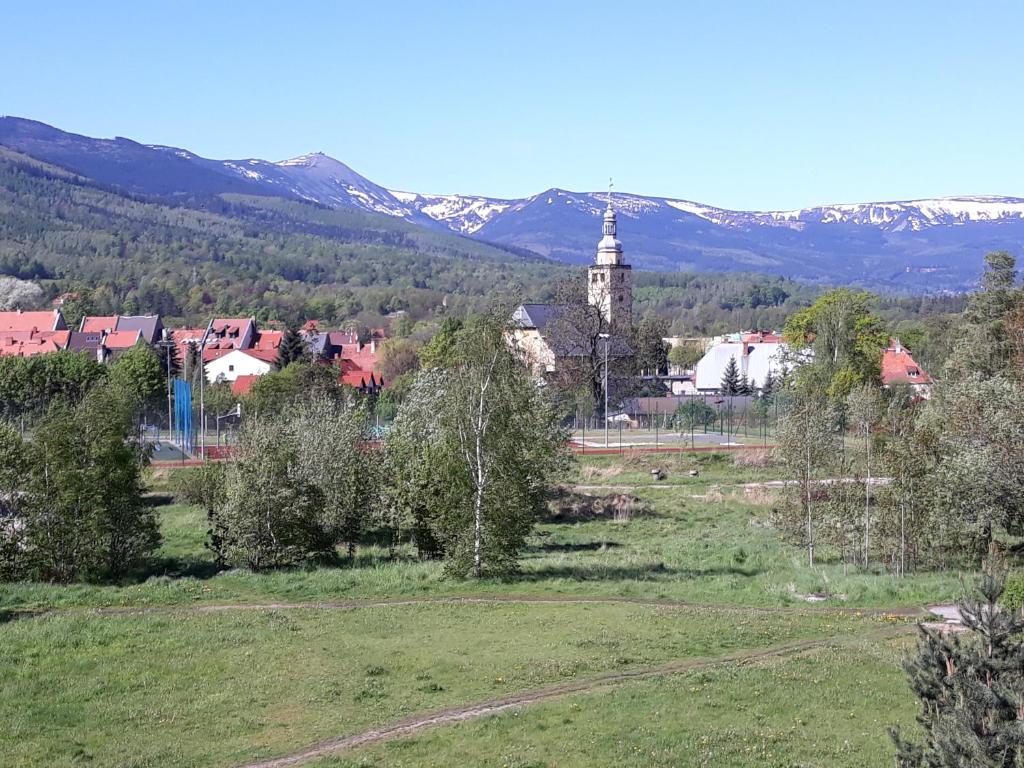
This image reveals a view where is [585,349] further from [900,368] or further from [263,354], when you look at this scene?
[263,354]

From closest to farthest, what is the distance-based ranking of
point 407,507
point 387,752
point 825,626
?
point 387,752 < point 825,626 < point 407,507

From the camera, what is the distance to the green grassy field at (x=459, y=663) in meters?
15.1

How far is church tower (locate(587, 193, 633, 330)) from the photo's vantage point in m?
99.4

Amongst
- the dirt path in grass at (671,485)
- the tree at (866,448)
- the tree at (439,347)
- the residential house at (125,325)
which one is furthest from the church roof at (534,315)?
the tree at (866,448)

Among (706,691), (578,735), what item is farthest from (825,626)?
(578,735)

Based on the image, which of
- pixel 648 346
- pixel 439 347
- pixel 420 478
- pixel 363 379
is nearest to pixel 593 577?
pixel 420 478

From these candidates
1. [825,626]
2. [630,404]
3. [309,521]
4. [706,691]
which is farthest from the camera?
[630,404]

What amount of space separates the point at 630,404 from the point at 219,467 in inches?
1957

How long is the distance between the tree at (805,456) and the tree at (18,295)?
139 meters

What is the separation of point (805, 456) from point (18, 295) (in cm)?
14724

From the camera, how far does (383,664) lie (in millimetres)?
19188

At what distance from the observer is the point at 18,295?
156m

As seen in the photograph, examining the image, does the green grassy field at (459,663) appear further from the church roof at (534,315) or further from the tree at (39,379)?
the church roof at (534,315)

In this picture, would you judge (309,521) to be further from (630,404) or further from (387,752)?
(630,404)
